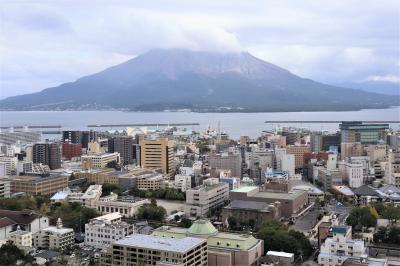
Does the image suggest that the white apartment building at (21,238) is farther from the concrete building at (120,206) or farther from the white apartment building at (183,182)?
the white apartment building at (183,182)

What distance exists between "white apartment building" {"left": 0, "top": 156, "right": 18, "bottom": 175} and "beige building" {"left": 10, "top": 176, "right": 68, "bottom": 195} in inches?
100

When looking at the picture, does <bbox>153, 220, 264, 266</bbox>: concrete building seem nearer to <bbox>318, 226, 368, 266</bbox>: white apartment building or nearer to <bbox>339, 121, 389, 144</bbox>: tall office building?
<bbox>318, 226, 368, 266</bbox>: white apartment building

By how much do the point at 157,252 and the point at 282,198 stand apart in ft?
15.5

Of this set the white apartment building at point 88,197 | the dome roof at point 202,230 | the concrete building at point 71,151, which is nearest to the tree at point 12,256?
the dome roof at point 202,230

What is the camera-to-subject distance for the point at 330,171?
14594mm

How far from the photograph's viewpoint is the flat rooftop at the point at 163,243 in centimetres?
674

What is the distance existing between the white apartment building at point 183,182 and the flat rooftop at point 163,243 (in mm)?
6319

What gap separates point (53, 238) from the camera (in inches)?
341

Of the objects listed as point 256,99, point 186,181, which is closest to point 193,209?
point 186,181

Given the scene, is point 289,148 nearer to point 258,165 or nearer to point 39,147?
point 258,165

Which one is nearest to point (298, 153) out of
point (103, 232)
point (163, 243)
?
point (103, 232)

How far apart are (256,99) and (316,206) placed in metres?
49.2

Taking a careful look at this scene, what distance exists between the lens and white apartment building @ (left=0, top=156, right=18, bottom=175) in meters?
16.1

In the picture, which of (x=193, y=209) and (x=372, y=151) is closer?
(x=193, y=209)
